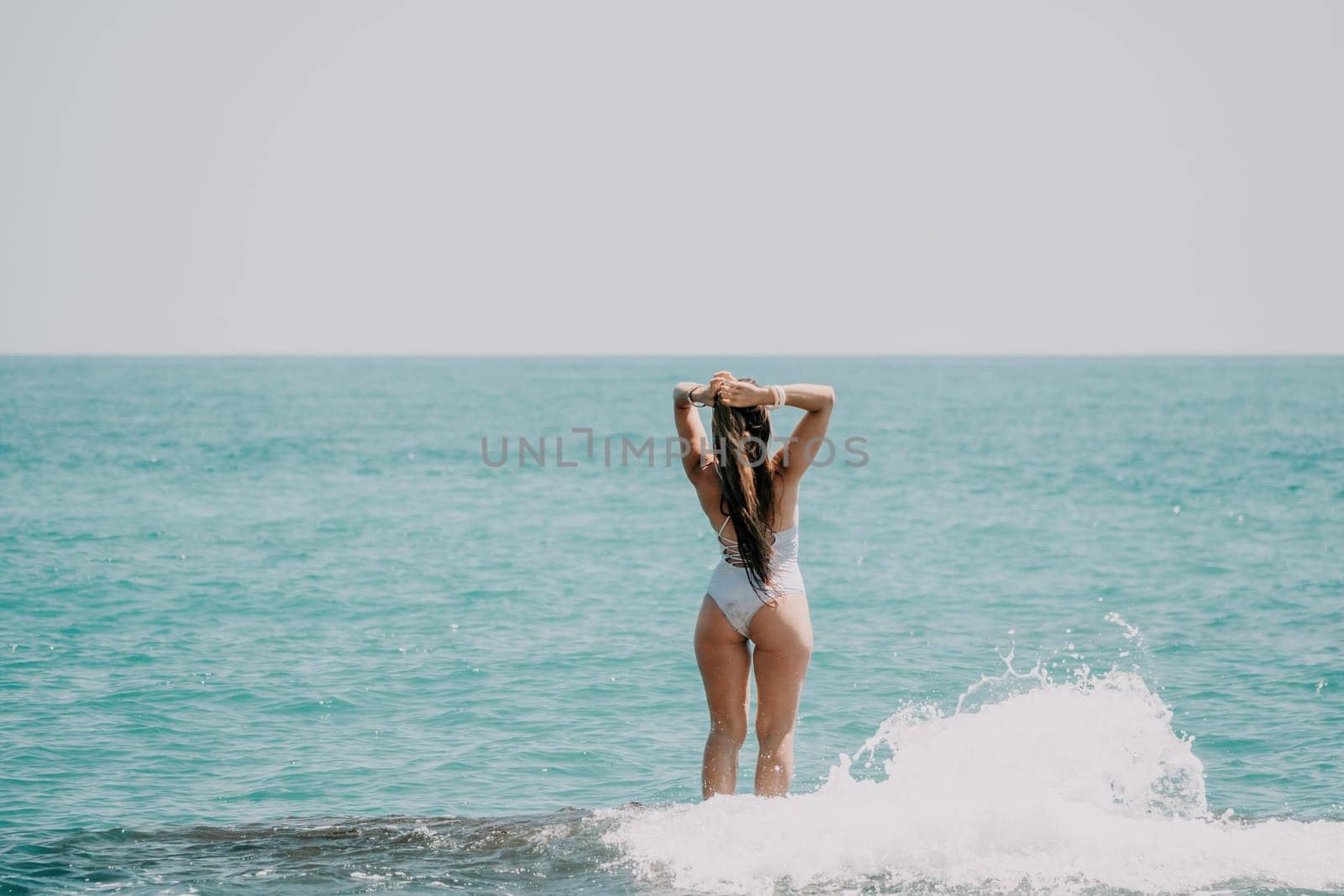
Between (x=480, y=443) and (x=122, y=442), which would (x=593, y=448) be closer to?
(x=480, y=443)

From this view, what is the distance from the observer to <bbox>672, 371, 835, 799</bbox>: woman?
5.80 m

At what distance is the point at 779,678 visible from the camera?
6129 millimetres

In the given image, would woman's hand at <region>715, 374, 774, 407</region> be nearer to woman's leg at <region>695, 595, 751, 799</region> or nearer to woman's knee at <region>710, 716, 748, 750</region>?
woman's leg at <region>695, 595, 751, 799</region>

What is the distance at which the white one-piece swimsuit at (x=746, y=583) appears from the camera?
6020 mm

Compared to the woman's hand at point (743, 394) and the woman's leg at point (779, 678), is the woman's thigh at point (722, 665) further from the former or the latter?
the woman's hand at point (743, 394)

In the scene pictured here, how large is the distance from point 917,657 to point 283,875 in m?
7.40

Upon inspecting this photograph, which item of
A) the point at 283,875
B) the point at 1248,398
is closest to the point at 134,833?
the point at 283,875

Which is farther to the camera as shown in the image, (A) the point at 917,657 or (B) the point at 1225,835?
(A) the point at 917,657

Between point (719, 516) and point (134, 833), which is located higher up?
point (719, 516)

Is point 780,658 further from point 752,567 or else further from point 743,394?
point 743,394

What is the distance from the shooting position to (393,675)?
1154 cm

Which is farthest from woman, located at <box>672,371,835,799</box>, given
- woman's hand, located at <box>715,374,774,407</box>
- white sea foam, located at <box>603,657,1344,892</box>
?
white sea foam, located at <box>603,657,1344,892</box>

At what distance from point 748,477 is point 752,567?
452 millimetres

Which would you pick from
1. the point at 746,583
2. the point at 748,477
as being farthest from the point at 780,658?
the point at 748,477
